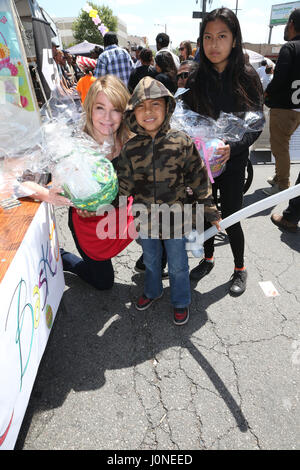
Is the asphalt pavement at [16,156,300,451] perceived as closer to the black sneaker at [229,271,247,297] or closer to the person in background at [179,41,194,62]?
the black sneaker at [229,271,247,297]

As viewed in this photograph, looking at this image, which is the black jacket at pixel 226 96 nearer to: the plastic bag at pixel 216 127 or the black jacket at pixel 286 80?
the plastic bag at pixel 216 127

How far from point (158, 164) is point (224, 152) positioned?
0.48 metres

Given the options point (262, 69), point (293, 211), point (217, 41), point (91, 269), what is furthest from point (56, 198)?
point (262, 69)

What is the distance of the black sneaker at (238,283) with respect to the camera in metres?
2.40

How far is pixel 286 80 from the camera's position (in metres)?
3.29

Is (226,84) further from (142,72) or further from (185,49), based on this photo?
(185,49)

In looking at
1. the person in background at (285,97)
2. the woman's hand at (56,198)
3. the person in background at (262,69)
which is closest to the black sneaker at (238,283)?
the woman's hand at (56,198)

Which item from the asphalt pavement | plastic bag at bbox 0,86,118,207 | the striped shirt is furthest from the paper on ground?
the striped shirt

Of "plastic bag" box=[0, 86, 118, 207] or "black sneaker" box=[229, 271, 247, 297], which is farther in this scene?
"black sneaker" box=[229, 271, 247, 297]

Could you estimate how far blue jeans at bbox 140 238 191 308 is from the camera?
6.40 ft

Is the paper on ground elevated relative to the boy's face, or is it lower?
lower

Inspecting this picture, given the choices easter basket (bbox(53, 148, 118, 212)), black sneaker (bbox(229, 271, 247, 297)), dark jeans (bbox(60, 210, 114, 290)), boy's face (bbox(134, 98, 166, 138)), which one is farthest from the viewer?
black sneaker (bbox(229, 271, 247, 297))

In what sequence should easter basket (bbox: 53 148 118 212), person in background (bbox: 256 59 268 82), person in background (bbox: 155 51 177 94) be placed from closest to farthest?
easter basket (bbox: 53 148 118 212), person in background (bbox: 155 51 177 94), person in background (bbox: 256 59 268 82)

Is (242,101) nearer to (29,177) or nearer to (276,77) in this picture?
(29,177)
